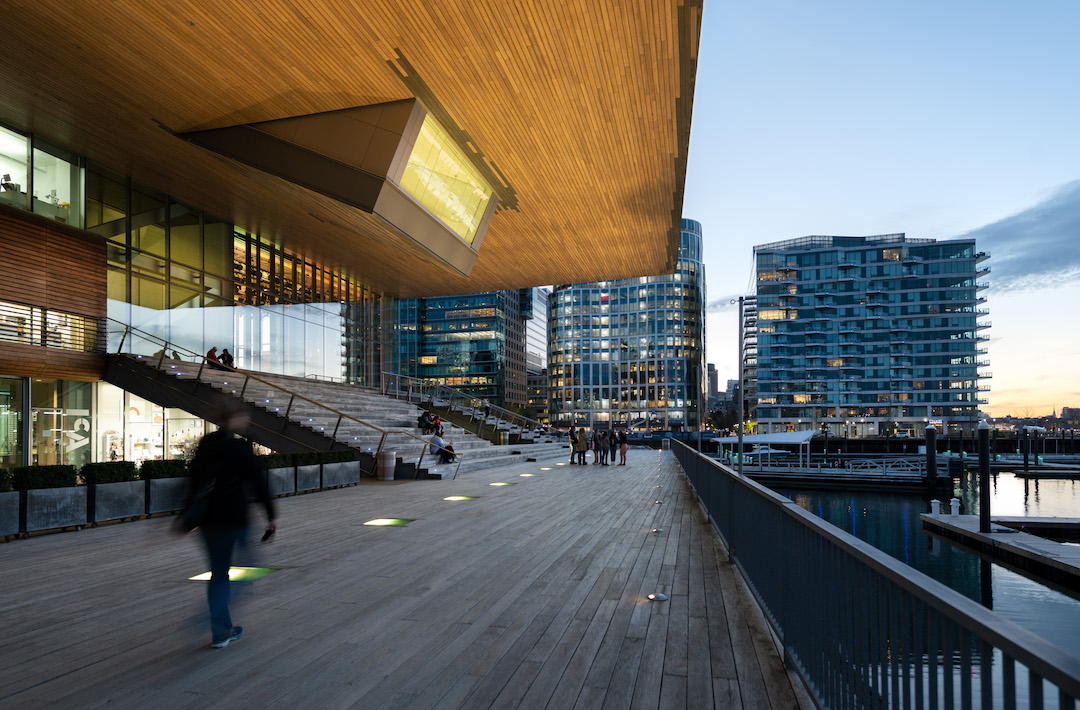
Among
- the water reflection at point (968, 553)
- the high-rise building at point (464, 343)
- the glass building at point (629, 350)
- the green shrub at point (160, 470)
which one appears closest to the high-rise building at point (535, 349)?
the high-rise building at point (464, 343)

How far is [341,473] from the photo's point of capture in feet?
51.9

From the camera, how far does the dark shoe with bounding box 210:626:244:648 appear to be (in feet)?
15.4

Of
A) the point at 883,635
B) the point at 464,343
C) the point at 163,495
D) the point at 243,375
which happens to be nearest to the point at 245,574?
the point at 163,495

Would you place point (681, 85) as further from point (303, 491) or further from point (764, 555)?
point (303, 491)

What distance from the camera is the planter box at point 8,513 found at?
8.66m

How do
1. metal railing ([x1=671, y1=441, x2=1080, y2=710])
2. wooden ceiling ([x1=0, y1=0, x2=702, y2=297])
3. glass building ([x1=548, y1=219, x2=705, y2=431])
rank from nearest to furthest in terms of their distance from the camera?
metal railing ([x1=671, y1=441, x2=1080, y2=710]) → wooden ceiling ([x1=0, y1=0, x2=702, y2=297]) → glass building ([x1=548, y1=219, x2=705, y2=431])

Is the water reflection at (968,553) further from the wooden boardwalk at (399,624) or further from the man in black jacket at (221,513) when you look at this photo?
the man in black jacket at (221,513)

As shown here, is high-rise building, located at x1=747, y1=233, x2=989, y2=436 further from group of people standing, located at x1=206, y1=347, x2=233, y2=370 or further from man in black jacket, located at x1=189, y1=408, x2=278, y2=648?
man in black jacket, located at x1=189, y1=408, x2=278, y2=648

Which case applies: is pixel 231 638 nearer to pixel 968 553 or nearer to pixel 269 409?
pixel 269 409

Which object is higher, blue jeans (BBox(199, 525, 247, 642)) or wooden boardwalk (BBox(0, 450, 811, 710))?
blue jeans (BBox(199, 525, 247, 642))

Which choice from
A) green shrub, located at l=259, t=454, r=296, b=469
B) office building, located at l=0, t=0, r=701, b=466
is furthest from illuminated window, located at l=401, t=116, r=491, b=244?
green shrub, located at l=259, t=454, r=296, b=469

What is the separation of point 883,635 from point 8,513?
10.8 metres

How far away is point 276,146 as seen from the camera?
1472 cm

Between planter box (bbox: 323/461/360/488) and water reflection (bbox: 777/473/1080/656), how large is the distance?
1337cm
